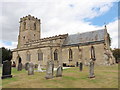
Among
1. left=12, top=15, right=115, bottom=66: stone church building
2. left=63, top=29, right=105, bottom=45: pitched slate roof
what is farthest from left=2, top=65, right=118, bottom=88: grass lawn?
left=63, top=29, right=105, bottom=45: pitched slate roof

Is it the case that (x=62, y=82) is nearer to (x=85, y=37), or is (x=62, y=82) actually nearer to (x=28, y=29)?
(x=85, y=37)

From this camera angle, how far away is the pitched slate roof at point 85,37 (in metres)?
31.6

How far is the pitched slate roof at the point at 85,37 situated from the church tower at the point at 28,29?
1666 centimetres

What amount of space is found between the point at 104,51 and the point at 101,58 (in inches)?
Result: 68.0

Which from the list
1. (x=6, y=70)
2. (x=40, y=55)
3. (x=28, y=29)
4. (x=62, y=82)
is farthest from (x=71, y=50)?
(x=62, y=82)

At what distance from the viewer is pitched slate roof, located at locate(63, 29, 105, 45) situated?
31580mm

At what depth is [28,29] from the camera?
4791cm

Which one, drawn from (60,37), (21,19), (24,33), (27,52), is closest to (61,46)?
(60,37)

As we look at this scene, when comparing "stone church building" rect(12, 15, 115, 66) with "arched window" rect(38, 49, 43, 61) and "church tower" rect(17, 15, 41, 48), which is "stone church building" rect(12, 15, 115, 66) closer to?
"arched window" rect(38, 49, 43, 61)

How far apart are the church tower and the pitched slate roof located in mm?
16656

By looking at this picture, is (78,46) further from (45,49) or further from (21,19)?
(21,19)

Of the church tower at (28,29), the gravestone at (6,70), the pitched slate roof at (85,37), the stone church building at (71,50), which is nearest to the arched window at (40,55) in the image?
the stone church building at (71,50)

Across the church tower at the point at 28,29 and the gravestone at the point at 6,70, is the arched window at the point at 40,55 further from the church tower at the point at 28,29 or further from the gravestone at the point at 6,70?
the gravestone at the point at 6,70

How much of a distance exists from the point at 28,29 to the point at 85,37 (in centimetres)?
2313
